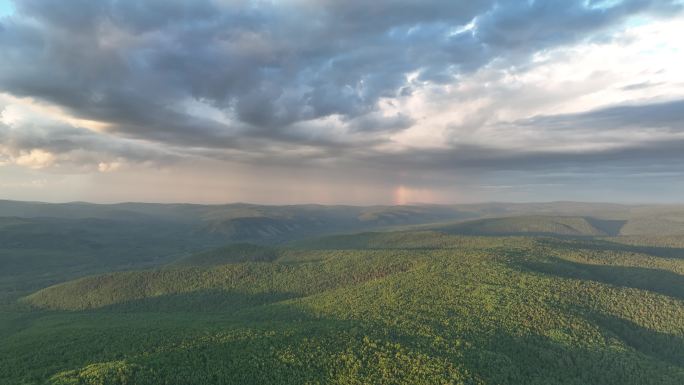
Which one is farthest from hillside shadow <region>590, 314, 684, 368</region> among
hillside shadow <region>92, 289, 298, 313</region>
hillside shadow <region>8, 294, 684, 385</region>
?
hillside shadow <region>92, 289, 298, 313</region>

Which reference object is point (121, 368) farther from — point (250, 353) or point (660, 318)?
point (660, 318)

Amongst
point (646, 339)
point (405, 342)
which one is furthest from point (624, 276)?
point (405, 342)

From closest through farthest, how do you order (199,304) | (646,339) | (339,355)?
(339,355)
(646,339)
(199,304)

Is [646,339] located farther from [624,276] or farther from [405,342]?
[624,276]

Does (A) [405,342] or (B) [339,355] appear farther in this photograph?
(A) [405,342]

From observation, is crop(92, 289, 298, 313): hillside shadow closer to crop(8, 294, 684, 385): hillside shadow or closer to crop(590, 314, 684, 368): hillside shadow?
crop(8, 294, 684, 385): hillside shadow

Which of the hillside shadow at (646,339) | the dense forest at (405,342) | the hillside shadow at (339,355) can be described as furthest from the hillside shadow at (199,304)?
the hillside shadow at (646,339)

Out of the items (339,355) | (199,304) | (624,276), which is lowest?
(199,304)

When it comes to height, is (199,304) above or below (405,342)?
below
